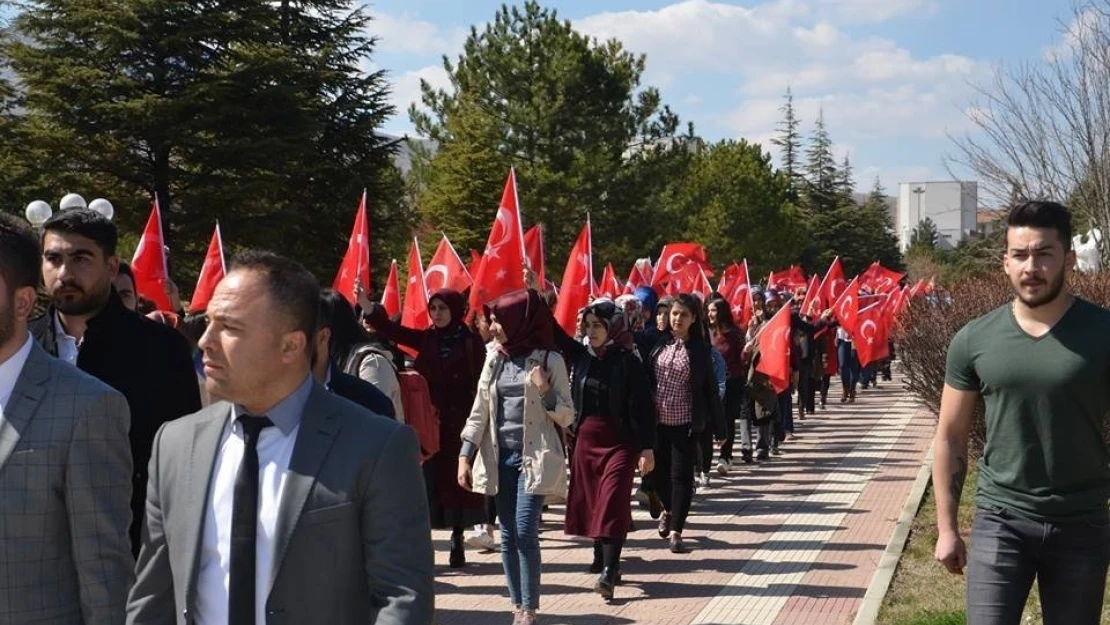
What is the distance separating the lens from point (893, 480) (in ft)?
47.3

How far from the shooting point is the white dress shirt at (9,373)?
126 inches

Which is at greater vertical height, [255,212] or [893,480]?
[255,212]

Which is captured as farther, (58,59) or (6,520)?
(58,59)

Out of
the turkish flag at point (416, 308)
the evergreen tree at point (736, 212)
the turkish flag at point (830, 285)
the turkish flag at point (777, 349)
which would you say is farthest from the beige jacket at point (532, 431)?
the evergreen tree at point (736, 212)

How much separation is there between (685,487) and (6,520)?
292 inches

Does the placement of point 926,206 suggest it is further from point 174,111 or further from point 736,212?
point 174,111

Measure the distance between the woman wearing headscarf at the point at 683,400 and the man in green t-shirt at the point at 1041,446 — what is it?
5497 millimetres

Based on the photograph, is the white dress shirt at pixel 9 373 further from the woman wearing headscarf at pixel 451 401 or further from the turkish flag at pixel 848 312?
the turkish flag at pixel 848 312

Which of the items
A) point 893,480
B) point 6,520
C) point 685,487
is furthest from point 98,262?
point 893,480

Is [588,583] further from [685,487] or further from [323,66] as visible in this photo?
[323,66]

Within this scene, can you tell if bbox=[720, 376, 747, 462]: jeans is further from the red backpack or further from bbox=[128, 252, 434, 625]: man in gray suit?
bbox=[128, 252, 434, 625]: man in gray suit

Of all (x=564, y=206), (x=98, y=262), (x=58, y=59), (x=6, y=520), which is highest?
(x=58, y=59)

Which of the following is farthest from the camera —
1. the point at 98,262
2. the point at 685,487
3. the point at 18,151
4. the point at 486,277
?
the point at 18,151

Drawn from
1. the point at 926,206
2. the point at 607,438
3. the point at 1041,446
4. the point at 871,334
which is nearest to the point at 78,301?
the point at 1041,446
